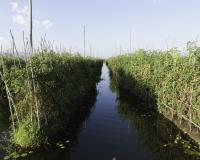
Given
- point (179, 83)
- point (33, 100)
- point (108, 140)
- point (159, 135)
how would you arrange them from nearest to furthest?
point (33, 100) → point (108, 140) → point (159, 135) → point (179, 83)

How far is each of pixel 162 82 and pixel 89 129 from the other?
4.48 m

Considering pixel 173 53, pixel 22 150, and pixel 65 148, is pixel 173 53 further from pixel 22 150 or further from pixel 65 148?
pixel 22 150

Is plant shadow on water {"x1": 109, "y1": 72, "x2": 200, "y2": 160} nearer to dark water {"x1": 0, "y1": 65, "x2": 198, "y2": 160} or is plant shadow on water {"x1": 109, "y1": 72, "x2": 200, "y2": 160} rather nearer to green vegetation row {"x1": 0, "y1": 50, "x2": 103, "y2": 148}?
dark water {"x1": 0, "y1": 65, "x2": 198, "y2": 160}

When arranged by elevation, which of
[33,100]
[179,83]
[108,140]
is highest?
[179,83]

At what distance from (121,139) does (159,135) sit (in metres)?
1.63

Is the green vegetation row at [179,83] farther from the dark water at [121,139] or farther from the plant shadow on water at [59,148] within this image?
the plant shadow on water at [59,148]

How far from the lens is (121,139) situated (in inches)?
283

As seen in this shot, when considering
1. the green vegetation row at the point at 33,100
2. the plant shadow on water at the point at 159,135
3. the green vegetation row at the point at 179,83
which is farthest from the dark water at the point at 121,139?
the green vegetation row at the point at 179,83

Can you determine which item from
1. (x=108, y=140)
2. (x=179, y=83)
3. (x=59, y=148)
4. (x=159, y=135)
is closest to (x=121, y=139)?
(x=108, y=140)

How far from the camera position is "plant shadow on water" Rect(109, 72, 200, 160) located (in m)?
5.98

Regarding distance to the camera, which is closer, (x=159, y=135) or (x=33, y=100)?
(x=33, y=100)

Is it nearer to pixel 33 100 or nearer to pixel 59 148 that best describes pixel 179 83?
pixel 59 148

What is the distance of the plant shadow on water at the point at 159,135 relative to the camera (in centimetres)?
598

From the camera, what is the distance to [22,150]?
234 inches
